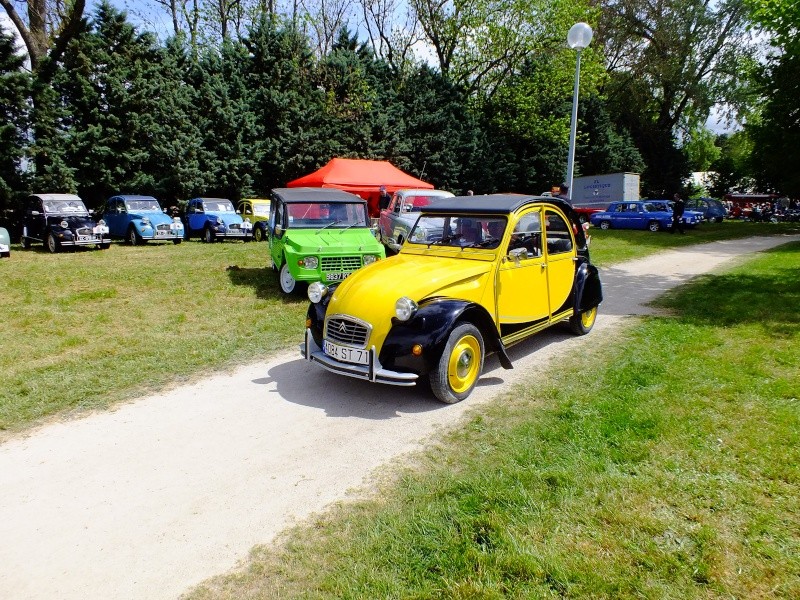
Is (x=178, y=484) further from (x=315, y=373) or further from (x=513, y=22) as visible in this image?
(x=513, y=22)

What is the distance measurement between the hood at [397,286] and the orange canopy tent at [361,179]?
50.8ft

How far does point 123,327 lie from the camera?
8.14 meters

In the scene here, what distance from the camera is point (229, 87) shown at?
25766 millimetres

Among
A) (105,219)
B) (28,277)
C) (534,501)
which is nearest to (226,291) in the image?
(28,277)

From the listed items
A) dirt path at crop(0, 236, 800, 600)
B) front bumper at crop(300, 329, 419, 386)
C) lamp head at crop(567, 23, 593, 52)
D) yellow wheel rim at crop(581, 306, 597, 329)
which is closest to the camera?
dirt path at crop(0, 236, 800, 600)

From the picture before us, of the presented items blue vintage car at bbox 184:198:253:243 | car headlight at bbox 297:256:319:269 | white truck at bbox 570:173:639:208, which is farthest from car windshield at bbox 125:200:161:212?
white truck at bbox 570:173:639:208

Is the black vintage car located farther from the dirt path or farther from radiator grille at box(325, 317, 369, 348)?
radiator grille at box(325, 317, 369, 348)

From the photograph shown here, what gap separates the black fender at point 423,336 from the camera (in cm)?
492

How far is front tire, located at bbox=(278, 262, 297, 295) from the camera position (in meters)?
10.2

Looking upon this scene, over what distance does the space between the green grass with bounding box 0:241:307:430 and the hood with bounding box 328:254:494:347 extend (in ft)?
6.56

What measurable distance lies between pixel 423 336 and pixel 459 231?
1.93m

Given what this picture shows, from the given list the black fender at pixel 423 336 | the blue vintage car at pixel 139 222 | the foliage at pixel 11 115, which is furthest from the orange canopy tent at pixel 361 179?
the black fender at pixel 423 336

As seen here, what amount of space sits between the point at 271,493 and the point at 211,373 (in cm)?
286

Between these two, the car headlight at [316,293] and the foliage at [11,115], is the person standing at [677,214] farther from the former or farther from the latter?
the foliage at [11,115]
